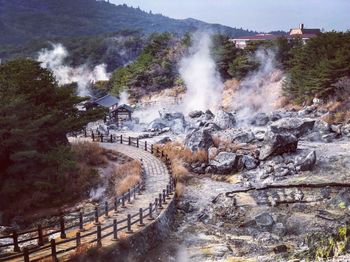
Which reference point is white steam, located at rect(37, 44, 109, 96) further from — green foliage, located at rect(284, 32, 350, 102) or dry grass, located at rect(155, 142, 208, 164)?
dry grass, located at rect(155, 142, 208, 164)

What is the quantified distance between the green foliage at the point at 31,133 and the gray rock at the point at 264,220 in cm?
1238

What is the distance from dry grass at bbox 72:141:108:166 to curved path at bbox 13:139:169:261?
170 centimetres

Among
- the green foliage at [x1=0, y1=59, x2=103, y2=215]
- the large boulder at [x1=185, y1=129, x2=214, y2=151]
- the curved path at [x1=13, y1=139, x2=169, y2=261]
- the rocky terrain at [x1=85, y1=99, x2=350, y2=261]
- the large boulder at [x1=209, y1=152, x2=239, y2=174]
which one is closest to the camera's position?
the curved path at [x1=13, y1=139, x2=169, y2=261]

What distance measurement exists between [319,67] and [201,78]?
24.1m

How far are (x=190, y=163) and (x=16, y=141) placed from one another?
12.3 meters

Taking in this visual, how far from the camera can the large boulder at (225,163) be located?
2852 centimetres

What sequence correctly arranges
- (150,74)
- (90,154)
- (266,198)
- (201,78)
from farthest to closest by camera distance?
(150,74) < (201,78) < (90,154) < (266,198)

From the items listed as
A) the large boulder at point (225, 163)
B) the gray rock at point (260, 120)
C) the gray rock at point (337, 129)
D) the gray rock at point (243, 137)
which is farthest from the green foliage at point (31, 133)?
the gray rock at point (337, 129)

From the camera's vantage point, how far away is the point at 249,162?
28.7 meters

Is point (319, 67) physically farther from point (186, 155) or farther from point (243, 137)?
point (186, 155)

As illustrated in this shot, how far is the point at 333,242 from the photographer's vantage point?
683 inches

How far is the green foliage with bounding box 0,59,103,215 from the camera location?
2448 centimetres

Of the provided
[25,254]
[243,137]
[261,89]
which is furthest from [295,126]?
[25,254]

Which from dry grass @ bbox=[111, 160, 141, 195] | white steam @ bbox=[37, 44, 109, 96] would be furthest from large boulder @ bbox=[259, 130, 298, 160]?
white steam @ bbox=[37, 44, 109, 96]
